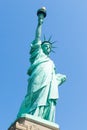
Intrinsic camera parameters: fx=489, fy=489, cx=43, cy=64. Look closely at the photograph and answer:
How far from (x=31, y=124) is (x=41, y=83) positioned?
5.29 ft

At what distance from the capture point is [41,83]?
→ 13992 mm

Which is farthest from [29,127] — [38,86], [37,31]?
[37,31]

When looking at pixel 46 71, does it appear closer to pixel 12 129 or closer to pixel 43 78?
pixel 43 78

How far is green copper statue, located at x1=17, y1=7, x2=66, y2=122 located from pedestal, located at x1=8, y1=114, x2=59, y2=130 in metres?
0.36

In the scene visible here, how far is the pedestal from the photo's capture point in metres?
12.5

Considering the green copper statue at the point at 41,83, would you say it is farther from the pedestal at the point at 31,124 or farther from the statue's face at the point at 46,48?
the pedestal at the point at 31,124

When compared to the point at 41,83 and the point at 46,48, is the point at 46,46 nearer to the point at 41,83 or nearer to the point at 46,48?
the point at 46,48

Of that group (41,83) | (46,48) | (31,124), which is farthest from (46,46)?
(31,124)

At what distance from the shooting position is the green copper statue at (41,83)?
44.6 ft

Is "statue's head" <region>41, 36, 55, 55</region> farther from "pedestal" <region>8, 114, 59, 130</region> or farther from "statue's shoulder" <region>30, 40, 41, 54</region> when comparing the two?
"pedestal" <region>8, 114, 59, 130</region>

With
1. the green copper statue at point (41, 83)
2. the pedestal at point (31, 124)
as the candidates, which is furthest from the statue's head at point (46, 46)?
the pedestal at point (31, 124)

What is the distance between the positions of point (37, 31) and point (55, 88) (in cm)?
219

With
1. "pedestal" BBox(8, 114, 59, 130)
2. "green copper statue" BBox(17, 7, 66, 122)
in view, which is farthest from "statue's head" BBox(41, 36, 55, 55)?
"pedestal" BBox(8, 114, 59, 130)

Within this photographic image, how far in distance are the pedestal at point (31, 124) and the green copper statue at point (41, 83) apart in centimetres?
36
